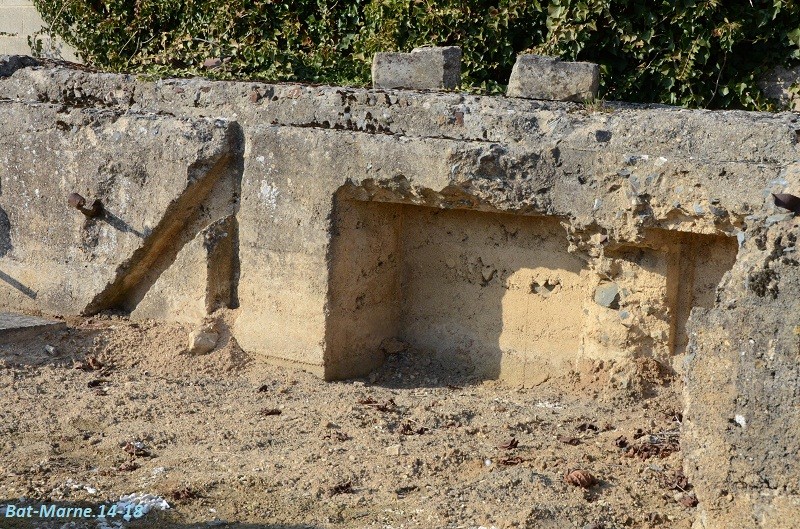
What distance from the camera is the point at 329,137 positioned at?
18.3 feet

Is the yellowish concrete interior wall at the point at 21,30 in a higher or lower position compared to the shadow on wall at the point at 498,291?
higher

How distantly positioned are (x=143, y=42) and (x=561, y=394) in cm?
586

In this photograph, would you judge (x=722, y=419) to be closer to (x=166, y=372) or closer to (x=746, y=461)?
(x=746, y=461)

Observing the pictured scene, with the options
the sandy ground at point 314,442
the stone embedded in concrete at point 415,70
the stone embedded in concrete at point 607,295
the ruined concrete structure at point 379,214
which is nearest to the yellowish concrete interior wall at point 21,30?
the ruined concrete structure at point 379,214

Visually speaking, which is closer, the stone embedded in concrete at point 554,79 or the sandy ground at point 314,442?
the sandy ground at point 314,442

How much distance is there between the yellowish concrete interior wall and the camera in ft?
34.5

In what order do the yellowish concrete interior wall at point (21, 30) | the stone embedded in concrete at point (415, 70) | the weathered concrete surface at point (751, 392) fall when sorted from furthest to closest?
the yellowish concrete interior wall at point (21, 30)
the stone embedded in concrete at point (415, 70)
the weathered concrete surface at point (751, 392)

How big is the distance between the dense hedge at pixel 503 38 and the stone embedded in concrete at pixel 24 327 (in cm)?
191

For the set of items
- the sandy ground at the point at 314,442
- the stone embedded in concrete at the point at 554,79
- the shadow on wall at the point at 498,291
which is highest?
the stone embedded in concrete at the point at 554,79

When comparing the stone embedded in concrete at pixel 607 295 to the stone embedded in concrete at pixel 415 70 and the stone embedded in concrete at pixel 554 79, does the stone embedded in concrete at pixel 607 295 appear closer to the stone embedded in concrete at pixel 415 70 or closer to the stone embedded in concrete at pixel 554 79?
the stone embedded in concrete at pixel 554 79

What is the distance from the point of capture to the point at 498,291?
18.7ft

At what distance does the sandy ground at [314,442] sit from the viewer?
413 centimetres

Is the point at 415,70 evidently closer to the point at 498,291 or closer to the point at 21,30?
the point at 498,291

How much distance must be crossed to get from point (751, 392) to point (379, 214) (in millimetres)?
2701
